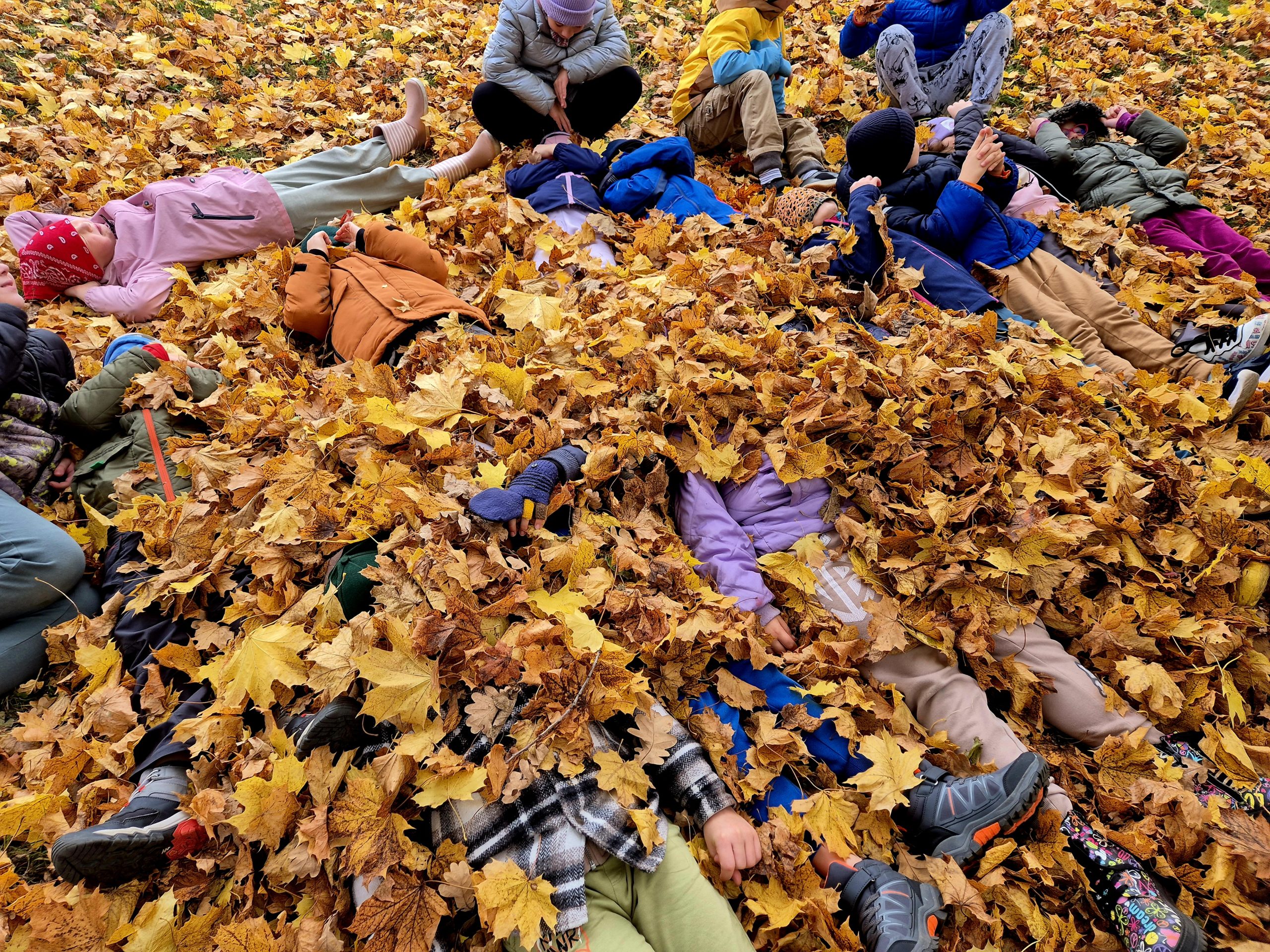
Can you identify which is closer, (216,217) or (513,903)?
(513,903)

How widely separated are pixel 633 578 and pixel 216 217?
3501mm

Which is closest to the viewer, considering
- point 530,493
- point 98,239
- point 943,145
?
point 530,493

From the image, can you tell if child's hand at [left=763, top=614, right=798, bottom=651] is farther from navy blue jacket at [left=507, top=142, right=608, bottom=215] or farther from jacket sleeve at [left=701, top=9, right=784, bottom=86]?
jacket sleeve at [left=701, top=9, right=784, bottom=86]

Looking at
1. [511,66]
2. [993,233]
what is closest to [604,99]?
[511,66]

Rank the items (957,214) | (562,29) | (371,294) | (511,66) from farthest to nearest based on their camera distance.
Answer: (511,66) → (562,29) → (957,214) → (371,294)

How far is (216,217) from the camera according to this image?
Answer: 148 inches

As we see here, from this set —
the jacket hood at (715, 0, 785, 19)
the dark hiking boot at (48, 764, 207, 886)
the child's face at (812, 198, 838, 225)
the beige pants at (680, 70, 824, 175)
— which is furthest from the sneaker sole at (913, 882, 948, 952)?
the jacket hood at (715, 0, 785, 19)

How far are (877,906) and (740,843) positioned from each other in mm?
366

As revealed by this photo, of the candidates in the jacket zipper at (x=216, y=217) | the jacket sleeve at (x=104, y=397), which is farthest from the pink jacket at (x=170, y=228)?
the jacket sleeve at (x=104, y=397)

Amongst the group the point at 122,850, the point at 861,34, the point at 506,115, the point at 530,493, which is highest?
the point at 861,34

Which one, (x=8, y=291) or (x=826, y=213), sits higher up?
(x=826, y=213)

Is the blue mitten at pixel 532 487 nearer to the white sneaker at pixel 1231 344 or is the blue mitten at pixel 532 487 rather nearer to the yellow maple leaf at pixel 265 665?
the yellow maple leaf at pixel 265 665

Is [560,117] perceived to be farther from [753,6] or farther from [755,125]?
[753,6]

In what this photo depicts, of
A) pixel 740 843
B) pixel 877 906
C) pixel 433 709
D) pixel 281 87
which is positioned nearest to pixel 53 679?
pixel 433 709
